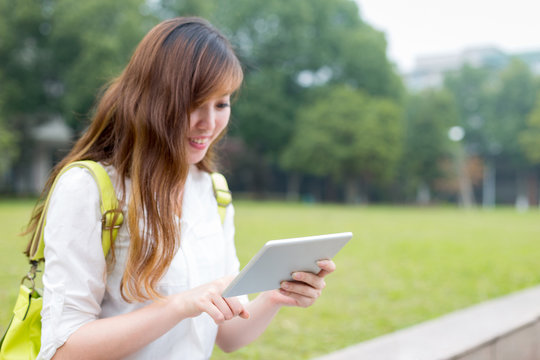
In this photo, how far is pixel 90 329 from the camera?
1.18 metres

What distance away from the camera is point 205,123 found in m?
1.34

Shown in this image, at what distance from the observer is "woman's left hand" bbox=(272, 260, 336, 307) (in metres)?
1.28

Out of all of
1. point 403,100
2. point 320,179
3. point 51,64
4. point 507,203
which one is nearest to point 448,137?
point 403,100

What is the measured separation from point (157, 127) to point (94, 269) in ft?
1.20

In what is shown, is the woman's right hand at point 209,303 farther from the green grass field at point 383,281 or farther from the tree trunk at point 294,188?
the tree trunk at point 294,188

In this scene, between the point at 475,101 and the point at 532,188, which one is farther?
the point at 532,188

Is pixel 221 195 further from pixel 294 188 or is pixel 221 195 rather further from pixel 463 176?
pixel 463 176

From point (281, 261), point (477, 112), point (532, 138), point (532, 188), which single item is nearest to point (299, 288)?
point (281, 261)

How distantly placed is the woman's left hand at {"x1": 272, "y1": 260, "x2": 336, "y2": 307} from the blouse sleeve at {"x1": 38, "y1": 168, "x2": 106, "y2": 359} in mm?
479

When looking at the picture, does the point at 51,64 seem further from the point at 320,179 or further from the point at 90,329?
the point at 90,329

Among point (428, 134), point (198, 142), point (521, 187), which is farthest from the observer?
point (521, 187)

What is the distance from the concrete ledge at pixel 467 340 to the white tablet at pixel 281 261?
92 cm

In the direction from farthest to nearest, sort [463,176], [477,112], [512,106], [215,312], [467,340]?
[477,112], [512,106], [463,176], [467,340], [215,312]

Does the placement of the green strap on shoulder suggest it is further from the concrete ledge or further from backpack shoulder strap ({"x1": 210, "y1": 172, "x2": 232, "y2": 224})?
the concrete ledge
